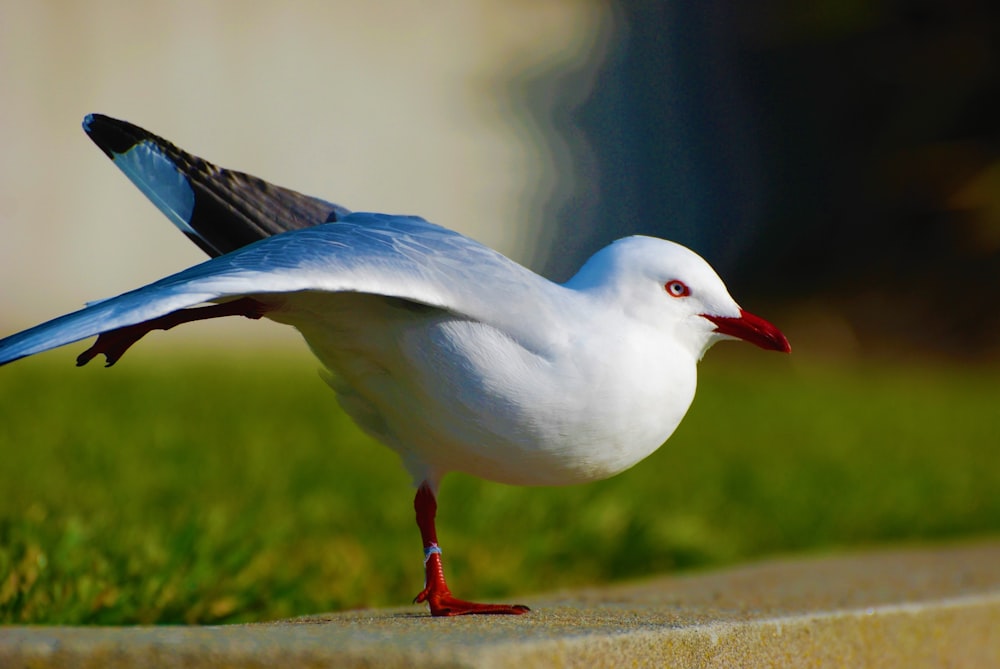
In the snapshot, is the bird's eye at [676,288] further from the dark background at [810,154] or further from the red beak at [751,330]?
the dark background at [810,154]

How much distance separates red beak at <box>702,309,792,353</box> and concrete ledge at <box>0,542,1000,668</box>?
45cm

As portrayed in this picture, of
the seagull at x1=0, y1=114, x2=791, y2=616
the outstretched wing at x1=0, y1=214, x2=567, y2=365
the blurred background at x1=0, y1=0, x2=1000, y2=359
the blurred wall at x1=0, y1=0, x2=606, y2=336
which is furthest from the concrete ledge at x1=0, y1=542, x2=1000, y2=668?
the blurred background at x1=0, y1=0, x2=1000, y2=359

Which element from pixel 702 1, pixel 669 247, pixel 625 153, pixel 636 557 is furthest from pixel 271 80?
pixel 669 247

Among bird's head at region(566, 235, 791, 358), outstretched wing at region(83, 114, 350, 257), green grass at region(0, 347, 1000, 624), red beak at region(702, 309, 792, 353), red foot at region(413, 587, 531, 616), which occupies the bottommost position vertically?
green grass at region(0, 347, 1000, 624)

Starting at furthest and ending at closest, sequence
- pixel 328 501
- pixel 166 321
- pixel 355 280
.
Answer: pixel 328 501, pixel 166 321, pixel 355 280

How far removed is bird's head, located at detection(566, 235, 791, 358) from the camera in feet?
6.68

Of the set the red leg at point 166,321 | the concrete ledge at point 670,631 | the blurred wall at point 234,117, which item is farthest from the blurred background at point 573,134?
the red leg at point 166,321

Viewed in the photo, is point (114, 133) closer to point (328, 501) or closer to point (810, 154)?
point (328, 501)

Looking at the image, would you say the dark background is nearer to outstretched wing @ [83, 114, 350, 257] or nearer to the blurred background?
the blurred background

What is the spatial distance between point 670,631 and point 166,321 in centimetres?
92

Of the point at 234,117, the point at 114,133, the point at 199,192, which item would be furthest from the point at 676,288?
the point at 234,117

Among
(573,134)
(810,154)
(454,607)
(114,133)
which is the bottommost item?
(454,607)

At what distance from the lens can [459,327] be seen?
1896 mm

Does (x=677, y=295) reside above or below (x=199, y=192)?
below
